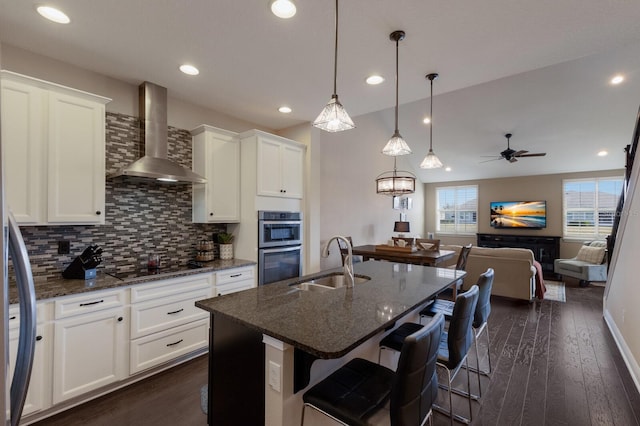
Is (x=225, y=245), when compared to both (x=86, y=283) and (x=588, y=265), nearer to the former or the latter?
(x=86, y=283)

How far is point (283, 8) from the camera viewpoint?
181 centimetres

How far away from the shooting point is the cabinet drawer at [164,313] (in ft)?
7.95

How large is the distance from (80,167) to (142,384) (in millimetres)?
1892

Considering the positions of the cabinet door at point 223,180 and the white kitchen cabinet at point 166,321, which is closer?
the white kitchen cabinet at point 166,321

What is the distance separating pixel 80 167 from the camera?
2385 mm

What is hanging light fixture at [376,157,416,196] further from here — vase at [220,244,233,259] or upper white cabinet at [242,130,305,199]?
vase at [220,244,233,259]

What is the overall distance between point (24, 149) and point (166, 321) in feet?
5.62

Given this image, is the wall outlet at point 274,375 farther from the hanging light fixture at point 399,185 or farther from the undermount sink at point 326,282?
the hanging light fixture at point 399,185

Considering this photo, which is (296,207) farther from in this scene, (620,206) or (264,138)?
(620,206)

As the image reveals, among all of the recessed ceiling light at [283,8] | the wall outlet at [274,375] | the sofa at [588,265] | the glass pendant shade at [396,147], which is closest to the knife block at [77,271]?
the wall outlet at [274,375]

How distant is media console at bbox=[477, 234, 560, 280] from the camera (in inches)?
279

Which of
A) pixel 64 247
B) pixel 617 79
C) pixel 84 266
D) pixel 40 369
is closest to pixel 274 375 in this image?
pixel 40 369

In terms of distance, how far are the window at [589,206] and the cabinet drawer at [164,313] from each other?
28.1 ft

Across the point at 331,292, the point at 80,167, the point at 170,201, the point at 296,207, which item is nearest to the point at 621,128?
the point at 296,207
